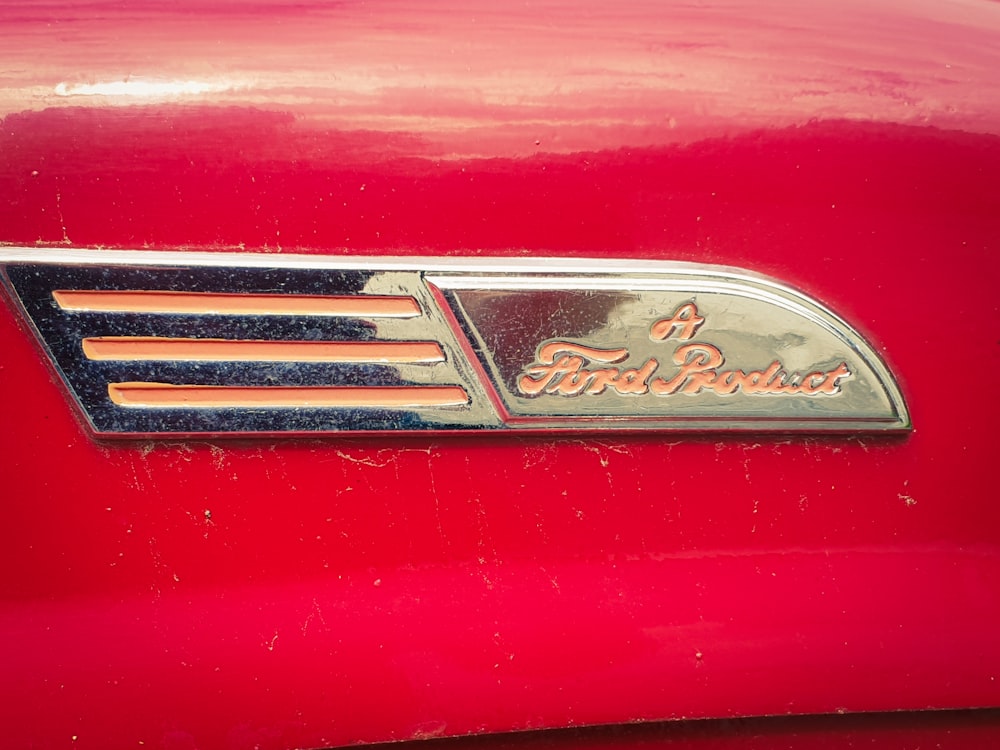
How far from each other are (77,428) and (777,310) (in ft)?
2.48

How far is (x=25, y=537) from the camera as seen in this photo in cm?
90

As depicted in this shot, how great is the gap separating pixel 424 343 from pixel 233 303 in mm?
197

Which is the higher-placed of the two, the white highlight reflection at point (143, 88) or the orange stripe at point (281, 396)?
the white highlight reflection at point (143, 88)

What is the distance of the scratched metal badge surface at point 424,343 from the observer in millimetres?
835

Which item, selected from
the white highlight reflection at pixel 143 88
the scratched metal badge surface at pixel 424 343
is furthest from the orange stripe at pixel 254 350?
the white highlight reflection at pixel 143 88

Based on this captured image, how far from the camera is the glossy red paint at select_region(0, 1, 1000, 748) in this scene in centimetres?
83

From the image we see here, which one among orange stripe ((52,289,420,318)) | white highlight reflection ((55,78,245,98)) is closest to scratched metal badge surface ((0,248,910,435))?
orange stripe ((52,289,420,318))

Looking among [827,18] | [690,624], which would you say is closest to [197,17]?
[827,18]

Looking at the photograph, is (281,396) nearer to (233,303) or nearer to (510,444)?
(233,303)

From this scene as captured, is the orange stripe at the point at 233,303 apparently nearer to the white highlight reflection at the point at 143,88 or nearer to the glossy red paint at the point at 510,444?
the glossy red paint at the point at 510,444

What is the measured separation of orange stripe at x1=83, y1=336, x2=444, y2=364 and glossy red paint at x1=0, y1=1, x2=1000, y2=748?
9 centimetres

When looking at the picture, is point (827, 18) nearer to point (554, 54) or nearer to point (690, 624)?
point (554, 54)

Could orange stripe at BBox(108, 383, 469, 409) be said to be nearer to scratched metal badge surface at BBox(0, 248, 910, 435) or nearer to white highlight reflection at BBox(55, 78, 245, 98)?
scratched metal badge surface at BBox(0, 248, 910, 435)

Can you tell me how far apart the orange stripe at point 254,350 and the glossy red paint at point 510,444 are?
0.09 metres
